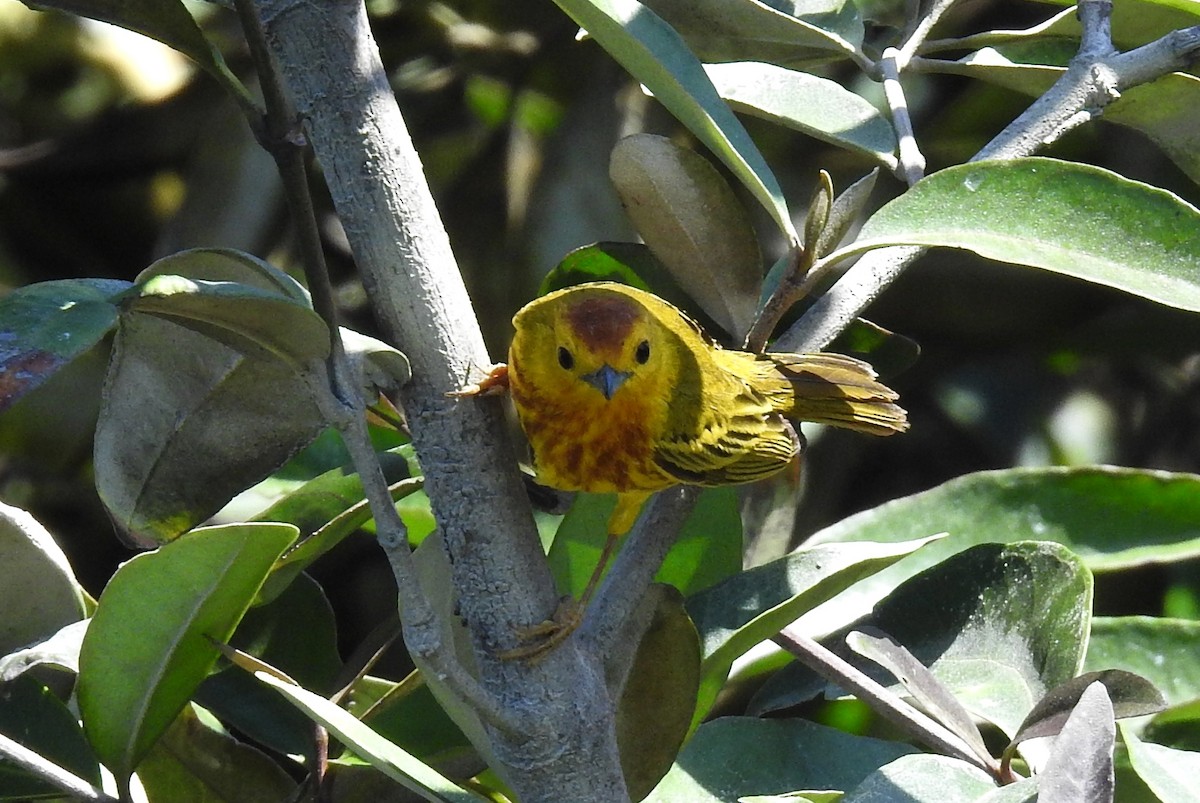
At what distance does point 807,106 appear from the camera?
95cm

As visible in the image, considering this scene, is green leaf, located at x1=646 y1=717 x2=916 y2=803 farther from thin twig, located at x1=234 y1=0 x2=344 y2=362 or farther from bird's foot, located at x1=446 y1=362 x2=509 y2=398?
thin twig, located at x1=234 y1=0 x2=344 y2=362

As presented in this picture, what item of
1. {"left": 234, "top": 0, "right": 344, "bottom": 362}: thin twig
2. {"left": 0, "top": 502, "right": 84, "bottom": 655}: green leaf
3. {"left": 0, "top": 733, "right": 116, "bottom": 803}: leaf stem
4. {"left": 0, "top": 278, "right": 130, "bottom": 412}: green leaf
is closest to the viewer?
{"left": 0, "top": 278, "right": 130, "bottom": 412}: green leaf

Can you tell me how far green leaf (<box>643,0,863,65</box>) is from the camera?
988mm

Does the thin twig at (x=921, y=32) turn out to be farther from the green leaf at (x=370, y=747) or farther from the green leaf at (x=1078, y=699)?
the green leaf at (x=370, y=747)

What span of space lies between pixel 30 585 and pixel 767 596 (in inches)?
20.7

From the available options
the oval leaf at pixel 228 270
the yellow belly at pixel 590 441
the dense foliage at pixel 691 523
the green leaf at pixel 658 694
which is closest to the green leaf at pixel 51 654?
the dense foliage at pixel 691 523

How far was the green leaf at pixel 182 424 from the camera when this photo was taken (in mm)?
735

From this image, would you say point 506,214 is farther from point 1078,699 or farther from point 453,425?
point 1078,699

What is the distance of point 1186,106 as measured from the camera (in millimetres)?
974

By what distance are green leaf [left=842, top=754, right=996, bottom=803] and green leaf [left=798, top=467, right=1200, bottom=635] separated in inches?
12.0

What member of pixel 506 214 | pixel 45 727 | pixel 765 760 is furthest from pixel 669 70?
pixel 506 214

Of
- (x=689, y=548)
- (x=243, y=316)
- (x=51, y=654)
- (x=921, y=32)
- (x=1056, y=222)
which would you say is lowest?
(x=51, y=654)

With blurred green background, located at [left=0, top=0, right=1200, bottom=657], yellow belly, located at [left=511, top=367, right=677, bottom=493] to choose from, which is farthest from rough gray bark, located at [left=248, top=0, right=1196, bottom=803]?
blurred green background, located at [left=0, top=0, right=1200, bottom=657]

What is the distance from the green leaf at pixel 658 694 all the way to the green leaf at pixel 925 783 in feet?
0.40
